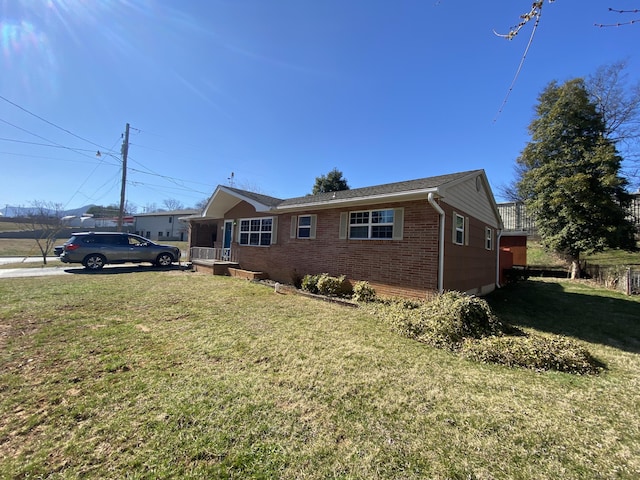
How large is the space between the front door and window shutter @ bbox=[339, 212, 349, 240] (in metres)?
7.61

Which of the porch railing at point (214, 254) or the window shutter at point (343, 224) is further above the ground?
the window shutter at point (343, 224)

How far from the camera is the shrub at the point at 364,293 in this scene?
8148mm

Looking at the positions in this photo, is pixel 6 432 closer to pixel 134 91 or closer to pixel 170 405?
pixel 170 405

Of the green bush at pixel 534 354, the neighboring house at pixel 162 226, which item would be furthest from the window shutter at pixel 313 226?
the neighboring house at pixel 162 226

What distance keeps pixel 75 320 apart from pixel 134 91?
40.4 feet

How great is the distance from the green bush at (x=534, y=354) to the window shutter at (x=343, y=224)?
5.31 metres

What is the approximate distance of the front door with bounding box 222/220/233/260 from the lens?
1477cm

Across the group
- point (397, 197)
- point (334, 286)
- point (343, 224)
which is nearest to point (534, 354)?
point (397, 197)

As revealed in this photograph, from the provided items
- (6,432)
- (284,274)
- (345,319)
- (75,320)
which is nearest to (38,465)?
(6,432)

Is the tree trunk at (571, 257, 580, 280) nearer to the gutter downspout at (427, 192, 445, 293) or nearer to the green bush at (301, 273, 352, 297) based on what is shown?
the gutter downspout at (427, 192, 445, 293)

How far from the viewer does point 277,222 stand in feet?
39.9

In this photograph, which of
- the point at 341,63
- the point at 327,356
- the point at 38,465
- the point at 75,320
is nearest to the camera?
the point at 38,465

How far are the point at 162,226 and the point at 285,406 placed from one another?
155 ft

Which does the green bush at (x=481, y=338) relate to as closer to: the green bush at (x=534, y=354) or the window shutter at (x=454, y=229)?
the green bush at (x=534, y=354)
